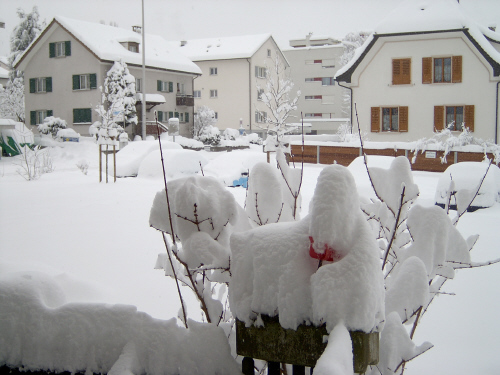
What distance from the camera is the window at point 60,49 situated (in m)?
30.9

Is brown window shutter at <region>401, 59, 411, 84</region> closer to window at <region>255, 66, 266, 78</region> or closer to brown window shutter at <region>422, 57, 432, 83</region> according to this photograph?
brown window shutter at <region>422, 57, 432, 83</region>

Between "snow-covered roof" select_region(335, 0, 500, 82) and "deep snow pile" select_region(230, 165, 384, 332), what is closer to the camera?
"deep snow pile" select_region(230, 165, 384, 332)

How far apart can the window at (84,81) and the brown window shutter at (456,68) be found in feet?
69.2

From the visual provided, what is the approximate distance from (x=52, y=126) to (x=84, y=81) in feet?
13.4

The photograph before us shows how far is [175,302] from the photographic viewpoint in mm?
4406

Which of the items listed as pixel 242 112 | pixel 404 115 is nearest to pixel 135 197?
Answer: pixel 404 115

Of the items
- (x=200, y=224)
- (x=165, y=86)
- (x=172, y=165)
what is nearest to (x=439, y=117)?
(x=172, y=165)

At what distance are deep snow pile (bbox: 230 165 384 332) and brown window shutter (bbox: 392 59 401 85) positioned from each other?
78.4 ft

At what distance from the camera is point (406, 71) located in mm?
23188

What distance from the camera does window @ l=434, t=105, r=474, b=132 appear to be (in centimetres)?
2177

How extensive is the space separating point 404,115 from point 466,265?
2290 cm

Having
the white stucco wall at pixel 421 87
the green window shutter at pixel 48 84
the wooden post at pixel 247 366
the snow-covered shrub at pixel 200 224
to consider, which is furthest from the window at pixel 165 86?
the wooden post at pixel 247 366

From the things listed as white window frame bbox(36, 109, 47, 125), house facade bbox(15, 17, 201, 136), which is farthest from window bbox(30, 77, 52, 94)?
white window frame bbox(36, 109, 47, 125)

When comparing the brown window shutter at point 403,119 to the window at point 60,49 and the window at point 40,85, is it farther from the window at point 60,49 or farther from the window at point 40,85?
the window at point 40,85
